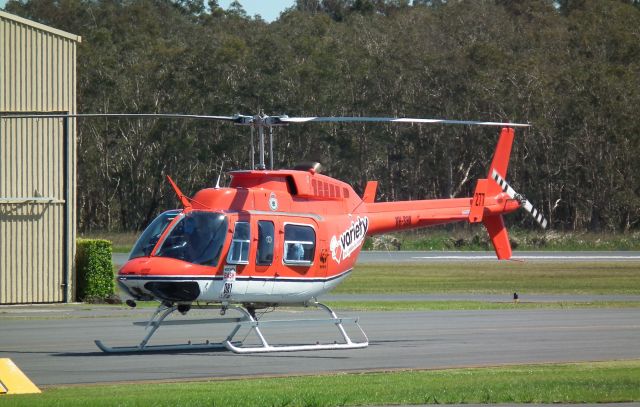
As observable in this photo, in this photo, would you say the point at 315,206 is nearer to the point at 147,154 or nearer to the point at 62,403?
the point at 62,403

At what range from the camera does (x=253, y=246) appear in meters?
18.4

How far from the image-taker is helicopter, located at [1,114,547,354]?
1755 cm

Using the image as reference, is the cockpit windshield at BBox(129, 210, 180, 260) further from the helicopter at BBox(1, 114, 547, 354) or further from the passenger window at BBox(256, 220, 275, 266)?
the passenger window at BBox(256, 220, 275, 266)

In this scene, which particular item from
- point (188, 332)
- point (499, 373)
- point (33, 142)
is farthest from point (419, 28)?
point (499, 373)

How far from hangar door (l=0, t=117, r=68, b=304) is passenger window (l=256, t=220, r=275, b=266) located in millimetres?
13824

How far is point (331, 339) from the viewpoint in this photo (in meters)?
20.9

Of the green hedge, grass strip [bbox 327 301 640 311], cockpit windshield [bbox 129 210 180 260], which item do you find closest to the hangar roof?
the green hedge

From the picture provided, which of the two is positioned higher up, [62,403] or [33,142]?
[33,142]

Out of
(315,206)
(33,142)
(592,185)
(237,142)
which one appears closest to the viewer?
(315,206)

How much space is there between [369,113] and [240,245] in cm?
5731

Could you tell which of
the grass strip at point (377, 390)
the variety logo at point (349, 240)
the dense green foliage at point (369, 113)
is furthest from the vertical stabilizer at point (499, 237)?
the dense green foliage at point (369, 113)

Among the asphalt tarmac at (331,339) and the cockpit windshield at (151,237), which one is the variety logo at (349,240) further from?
the cockpit windshield at (151,237)

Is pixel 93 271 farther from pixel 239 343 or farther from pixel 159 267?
pixel 159 267

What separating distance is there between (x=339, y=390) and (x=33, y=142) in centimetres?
1952
